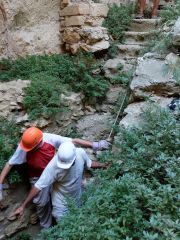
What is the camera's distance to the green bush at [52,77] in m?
5.26

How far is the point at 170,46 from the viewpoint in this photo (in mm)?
5211

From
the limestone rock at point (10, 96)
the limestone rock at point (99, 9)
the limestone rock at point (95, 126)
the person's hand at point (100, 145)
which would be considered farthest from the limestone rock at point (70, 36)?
the person's hand at point (100, 145)

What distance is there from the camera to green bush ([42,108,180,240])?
2.79 meters

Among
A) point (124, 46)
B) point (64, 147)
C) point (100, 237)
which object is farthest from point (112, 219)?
point (124, 46)

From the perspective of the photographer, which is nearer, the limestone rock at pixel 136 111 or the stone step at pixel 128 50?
the limestone rock at pixel 136 111

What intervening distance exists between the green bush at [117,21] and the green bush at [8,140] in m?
3.20

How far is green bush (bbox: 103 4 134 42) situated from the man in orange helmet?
329 cm

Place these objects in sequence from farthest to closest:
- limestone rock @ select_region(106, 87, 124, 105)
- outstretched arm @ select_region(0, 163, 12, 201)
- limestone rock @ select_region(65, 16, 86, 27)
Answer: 1. limestone rock @ select_region(65, 16, 86, 27)
2. limestone rock @ select_region(106, 87, 124, 105)
3. outstretched arm @ select_region(0, 163, 12, 201)

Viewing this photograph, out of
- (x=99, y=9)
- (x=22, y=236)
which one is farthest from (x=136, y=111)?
(x=99, y=9)

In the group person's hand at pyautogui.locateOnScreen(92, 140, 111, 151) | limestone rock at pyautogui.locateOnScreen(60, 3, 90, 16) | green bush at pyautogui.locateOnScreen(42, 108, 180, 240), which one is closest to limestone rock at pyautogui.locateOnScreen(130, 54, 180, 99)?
person's hand at pyautogui.locateOnScreen(92, 140, 111, 151)

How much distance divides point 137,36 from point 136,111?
2.88 metres

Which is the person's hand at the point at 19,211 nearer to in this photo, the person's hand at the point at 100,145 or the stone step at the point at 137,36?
the person's hand at the point at 100,145

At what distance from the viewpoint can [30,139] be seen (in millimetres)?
4125

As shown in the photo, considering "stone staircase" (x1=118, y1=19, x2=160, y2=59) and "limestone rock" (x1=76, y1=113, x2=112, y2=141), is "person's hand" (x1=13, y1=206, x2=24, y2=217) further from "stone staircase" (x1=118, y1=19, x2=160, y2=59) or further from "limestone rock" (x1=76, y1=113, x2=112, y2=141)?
"stone staircase" (x1=118, y1=19, x2=160, y2=59)
